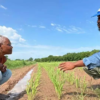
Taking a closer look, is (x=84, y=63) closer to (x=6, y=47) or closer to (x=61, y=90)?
(x=61, y=90)

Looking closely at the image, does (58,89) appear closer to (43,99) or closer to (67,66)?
(43,99)

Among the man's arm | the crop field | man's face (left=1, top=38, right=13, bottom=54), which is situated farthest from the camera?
the crop field

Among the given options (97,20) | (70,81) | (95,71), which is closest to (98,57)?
(95,71)

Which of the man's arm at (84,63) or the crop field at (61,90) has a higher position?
the man's arm at (84,63)

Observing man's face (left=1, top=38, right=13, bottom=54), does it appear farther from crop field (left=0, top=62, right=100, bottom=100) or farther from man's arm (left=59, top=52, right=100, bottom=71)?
man's arm (left=59, top=52, right=100, bottom=71)

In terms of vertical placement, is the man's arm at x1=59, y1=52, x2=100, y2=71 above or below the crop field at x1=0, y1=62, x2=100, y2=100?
above

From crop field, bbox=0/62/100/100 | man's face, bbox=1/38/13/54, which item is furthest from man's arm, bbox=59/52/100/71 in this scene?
man's face, bbox=1/38/13/54

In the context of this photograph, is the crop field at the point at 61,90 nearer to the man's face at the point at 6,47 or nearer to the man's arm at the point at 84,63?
the man's arm at the point at 84,63

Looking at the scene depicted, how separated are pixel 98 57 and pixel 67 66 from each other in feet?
1.40

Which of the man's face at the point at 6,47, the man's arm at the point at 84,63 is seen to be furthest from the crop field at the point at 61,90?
the man's face at the point at 6,47

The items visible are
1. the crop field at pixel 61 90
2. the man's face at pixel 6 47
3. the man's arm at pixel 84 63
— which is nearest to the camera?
the man's arm at pixel 84 63

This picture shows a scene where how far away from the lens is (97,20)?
2.62 m

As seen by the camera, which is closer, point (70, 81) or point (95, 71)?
point (95, 71)

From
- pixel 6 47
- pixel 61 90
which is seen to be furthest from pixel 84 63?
pixel 6 47
